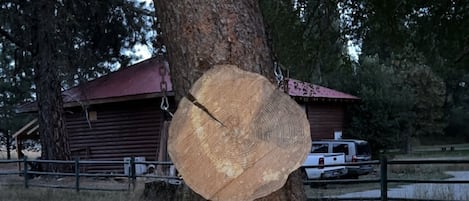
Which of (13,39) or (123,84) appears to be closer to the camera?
(13,39)

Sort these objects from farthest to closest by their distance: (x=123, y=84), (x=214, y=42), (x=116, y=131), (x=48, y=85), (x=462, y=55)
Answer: (x=116, y=131) < (x=123, y=84) < (x=48, y=85) < (x=462, y=55) < (x=214, y=42)

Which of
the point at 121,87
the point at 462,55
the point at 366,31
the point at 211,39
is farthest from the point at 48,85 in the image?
the point at 211,39

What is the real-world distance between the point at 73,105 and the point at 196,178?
1792cm

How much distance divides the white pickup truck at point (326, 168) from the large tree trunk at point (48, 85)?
7.27 m

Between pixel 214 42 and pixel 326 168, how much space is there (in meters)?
12.3

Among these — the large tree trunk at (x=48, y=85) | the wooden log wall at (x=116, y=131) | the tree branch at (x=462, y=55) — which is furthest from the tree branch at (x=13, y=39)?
the tree branch at (x=462, y=55)

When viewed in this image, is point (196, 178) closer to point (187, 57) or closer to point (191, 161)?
point (191, 161)

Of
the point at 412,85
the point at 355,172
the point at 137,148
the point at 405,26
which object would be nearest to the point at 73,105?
the point at 137,148

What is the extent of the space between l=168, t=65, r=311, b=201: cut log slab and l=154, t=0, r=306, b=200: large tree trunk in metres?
0.22

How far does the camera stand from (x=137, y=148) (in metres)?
19.3

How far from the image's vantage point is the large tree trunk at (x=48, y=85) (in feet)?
50.4

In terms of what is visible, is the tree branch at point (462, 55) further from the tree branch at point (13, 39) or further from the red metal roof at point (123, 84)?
the tree branch at point (13, 39)

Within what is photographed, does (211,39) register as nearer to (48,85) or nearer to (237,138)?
(237,138)

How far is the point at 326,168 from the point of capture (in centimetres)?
1491
